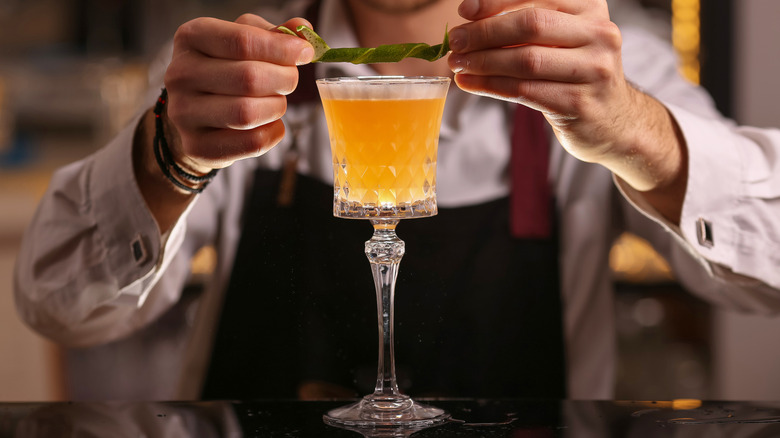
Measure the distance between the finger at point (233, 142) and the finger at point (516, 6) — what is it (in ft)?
0.85

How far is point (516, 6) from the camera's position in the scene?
37.6 inches

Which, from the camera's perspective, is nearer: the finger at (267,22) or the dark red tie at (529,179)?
the finger at (267,22)

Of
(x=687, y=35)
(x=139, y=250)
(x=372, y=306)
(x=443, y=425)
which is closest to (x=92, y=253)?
(x=139, y=250)

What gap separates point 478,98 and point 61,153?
6.95 feet

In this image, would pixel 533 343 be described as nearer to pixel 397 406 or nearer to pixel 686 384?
pixel 397 406

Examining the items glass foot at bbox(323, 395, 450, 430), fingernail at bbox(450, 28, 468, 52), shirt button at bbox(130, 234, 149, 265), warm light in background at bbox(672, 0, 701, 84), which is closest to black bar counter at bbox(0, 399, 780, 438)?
glass foot at bbox(323, 395, 450, 430)

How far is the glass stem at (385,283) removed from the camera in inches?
38.4

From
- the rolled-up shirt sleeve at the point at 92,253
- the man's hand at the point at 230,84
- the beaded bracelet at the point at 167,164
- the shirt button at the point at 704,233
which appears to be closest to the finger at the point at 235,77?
the man's hand at the point at 230,84

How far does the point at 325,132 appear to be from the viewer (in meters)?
1.62

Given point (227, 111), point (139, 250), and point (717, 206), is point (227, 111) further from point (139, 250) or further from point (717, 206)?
point (717, 206)

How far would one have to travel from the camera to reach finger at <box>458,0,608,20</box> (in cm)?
93

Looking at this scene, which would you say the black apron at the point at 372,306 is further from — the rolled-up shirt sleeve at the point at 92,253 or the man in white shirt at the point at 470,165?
the rolled-up shirt sleeve at the point at 92,253

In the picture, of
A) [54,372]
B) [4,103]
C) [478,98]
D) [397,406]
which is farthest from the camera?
[4,103]

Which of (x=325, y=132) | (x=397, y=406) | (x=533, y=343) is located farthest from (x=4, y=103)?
(x=397, y=406)
